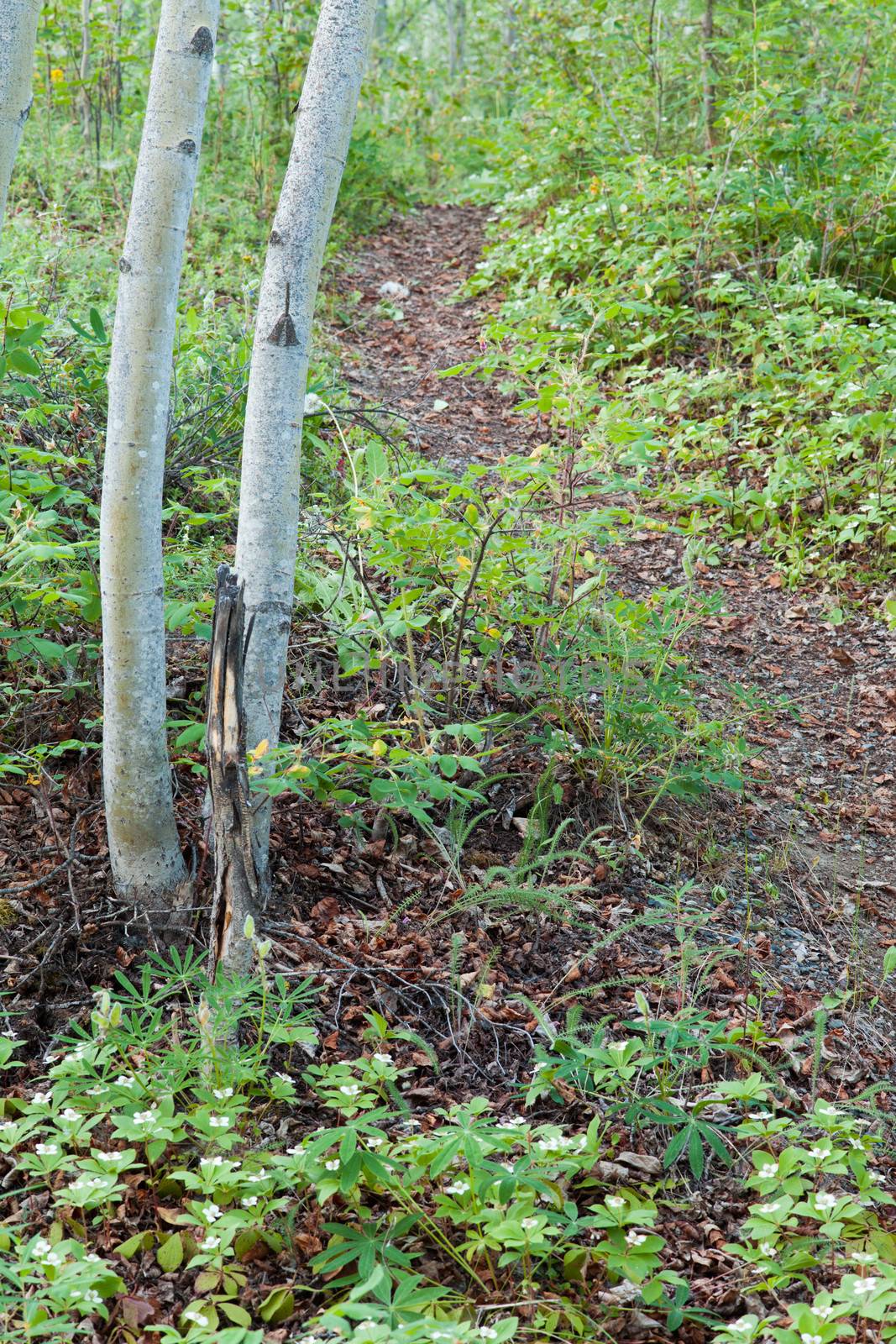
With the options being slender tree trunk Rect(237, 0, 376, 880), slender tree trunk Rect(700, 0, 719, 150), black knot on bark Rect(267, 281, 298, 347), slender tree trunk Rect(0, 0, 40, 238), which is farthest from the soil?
slender tree trunk Rect(700, 0, 719, 150)

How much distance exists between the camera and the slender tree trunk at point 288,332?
2.67 meters

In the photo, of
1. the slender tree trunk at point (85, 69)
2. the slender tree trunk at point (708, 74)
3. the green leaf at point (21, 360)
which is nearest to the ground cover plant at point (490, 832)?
the green leaf at point (21, 360)

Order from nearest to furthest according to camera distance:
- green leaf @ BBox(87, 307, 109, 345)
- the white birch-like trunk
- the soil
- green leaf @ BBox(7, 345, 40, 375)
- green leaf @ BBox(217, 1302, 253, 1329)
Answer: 1. green leaf @ BBox(217, 1302, 253, 1329)
2. the white birch-like trunk
3. green leaf @ BBox(7, 345, 40, 375)
4. the soil
5. green leaf @ BBox(87, 307, 109, 345)

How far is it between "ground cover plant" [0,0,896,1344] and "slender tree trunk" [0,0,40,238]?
26 millimetres

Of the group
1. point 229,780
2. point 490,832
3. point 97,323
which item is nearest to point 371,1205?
point 229,780

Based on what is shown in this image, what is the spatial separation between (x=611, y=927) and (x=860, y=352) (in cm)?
440

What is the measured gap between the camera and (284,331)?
8.80 ft

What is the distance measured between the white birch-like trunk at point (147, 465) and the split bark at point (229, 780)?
255 mm

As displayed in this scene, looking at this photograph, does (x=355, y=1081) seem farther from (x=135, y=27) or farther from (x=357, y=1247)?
(x=135, y=27)

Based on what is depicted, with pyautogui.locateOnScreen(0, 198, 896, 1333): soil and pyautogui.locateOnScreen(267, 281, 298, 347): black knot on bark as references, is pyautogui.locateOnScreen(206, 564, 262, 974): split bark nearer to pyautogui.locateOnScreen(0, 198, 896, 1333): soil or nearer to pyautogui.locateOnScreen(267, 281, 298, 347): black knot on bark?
pyautogui.locateOnScreen(0, 198, 896, 1333): soil

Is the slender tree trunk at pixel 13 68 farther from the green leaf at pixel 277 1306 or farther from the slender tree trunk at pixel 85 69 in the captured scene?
the slender tree trunk at pixel 85 69

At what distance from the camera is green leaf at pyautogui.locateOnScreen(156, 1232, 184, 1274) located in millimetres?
2016

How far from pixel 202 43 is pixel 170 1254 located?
267 cm

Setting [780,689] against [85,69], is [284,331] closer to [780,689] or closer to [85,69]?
[780,689]
